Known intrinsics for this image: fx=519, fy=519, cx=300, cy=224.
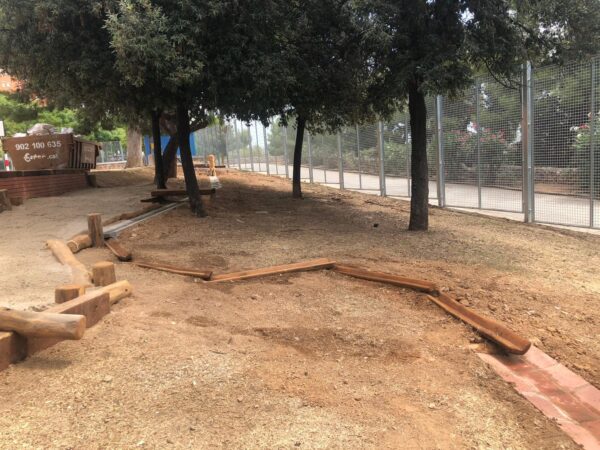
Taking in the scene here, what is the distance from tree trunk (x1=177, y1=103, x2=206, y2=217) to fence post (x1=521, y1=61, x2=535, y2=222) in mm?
6629

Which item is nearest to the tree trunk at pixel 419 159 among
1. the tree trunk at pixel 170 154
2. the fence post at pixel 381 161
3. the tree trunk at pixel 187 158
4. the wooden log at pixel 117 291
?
the tree trunk at pixel 187 158

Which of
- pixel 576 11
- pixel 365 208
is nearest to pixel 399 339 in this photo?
pixel 576 11

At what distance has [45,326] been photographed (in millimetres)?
3115

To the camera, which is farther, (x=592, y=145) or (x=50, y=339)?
(x=592, y=145)

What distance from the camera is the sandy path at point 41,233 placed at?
4750mm

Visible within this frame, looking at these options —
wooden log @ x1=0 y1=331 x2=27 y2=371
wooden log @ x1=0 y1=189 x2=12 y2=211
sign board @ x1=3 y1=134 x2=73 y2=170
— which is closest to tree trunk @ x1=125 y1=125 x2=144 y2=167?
sign board @ x1=3 y1=134 x2=73 y2=170

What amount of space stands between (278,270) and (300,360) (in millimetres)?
2460

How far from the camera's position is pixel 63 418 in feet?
9.00

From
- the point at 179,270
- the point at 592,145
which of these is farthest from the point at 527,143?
the point at 179,270

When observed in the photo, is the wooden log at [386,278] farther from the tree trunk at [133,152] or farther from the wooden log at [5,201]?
the tree trunk at [133,152]

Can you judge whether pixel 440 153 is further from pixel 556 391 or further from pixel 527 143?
pixel 556 391

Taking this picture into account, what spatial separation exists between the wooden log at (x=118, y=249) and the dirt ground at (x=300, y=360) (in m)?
0.17

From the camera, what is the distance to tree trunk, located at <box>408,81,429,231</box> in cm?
907

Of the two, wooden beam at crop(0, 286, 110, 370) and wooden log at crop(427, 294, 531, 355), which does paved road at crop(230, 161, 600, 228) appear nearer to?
wooden log at crop(427, 294, 531, 355)
